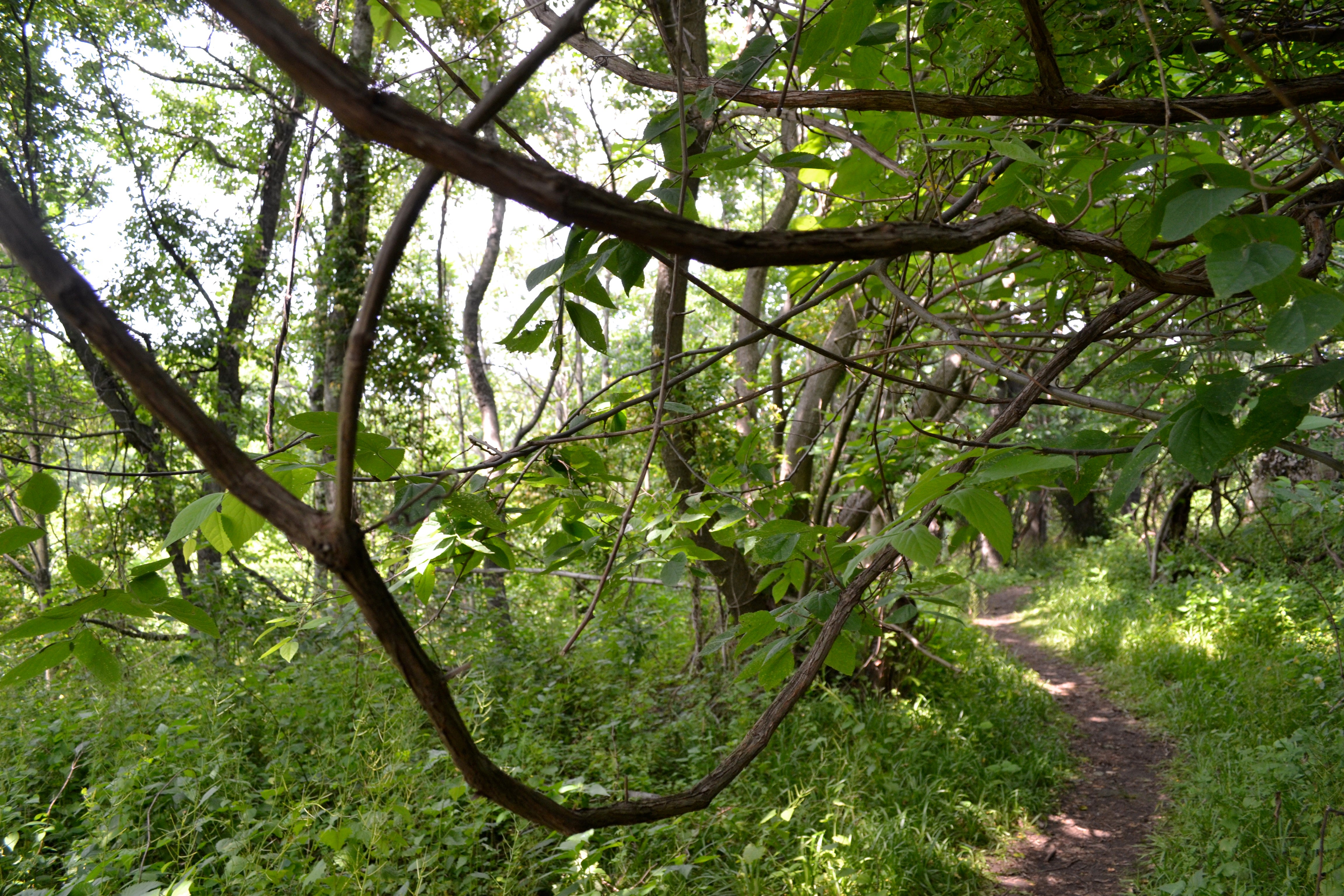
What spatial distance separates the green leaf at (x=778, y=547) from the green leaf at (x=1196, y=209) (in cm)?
55

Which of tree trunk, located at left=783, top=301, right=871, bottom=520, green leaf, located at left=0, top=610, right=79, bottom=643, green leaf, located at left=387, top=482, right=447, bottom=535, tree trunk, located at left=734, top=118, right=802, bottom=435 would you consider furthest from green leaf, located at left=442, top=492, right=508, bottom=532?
tree trunk, located at left=734, top=118, right=802, bottom=435

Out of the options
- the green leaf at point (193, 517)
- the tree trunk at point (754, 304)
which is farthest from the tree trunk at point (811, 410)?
the green leaf at point (193, 517)

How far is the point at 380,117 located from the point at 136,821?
3.48 metres

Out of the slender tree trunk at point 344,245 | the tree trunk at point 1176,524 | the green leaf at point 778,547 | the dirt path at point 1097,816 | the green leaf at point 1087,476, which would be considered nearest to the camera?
the green leaf at point 778,547

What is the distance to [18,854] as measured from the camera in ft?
8.89

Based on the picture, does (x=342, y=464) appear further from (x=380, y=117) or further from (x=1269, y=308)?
(x=1269, y=308)

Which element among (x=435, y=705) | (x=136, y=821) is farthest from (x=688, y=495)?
(x=136, y=821)

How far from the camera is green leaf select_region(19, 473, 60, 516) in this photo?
0.67 meters

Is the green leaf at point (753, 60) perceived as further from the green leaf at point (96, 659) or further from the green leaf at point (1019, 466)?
the green leaf at point (96, 659)

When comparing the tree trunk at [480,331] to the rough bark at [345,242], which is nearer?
the rough bark at [345,242]

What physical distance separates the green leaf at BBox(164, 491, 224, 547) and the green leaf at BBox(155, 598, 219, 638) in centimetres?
7

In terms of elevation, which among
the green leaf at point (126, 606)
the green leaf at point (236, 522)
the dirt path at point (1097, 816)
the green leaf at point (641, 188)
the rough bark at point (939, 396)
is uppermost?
the rough bark at point (939, 396)

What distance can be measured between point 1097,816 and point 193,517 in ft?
15.9

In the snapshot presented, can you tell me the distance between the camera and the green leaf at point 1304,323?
758 mm
